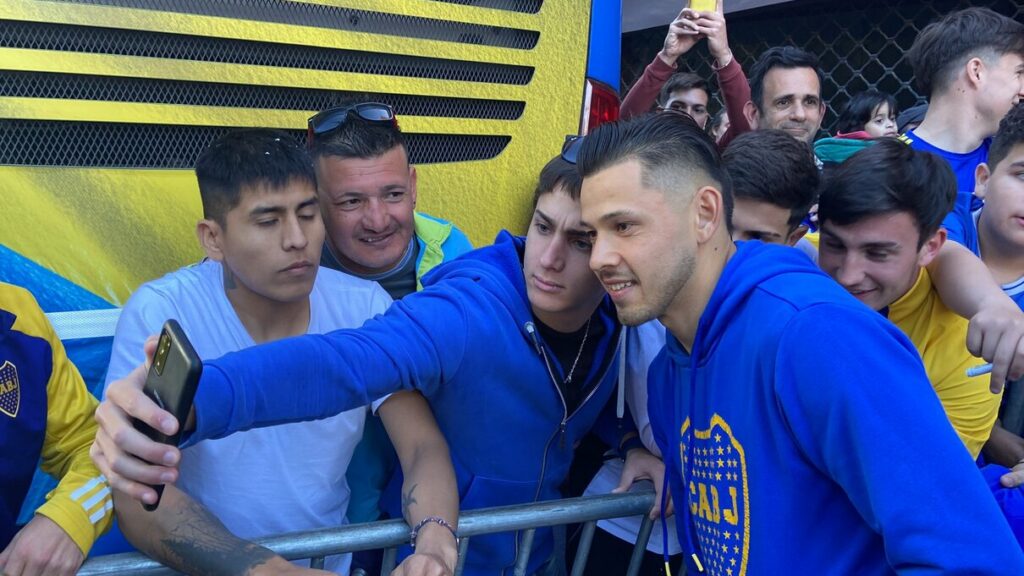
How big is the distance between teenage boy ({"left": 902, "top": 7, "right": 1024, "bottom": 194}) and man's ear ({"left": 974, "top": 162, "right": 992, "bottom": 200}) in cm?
13

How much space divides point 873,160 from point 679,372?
92cm

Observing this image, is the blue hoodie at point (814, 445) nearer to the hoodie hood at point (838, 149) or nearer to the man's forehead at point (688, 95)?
the hoodie hood at point (838, 149)

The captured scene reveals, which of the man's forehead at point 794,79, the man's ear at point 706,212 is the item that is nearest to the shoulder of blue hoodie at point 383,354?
the man's ear at point 706,212

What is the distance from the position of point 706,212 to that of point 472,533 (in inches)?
35.4

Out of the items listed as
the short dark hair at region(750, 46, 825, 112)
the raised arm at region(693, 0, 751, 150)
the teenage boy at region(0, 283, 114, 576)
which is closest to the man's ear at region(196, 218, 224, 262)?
the teenage boy at region(0, 283, 114, 576)

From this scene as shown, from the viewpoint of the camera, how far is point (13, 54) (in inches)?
97.7

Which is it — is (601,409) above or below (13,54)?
below

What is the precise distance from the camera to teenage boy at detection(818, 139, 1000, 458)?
238 cm

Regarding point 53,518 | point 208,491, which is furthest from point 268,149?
point 53,518

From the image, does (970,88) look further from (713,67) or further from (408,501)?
(408,501)

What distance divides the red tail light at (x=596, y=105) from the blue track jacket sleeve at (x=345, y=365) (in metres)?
1.49

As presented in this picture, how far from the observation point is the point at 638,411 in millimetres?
2467

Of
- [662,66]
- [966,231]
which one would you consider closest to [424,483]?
[966,231]

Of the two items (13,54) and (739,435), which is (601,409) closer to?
(739,435)
